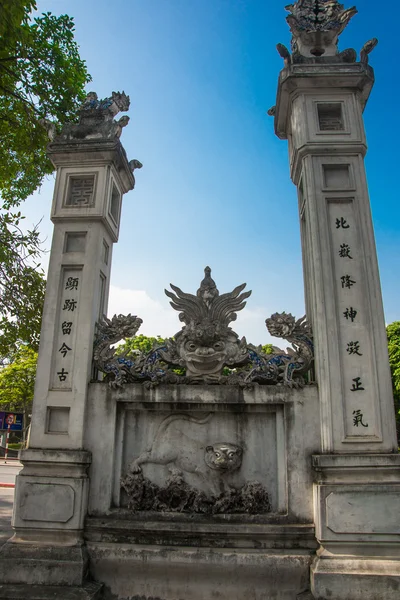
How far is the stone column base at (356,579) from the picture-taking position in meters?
4.64

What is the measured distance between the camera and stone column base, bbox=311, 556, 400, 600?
4.64 metres

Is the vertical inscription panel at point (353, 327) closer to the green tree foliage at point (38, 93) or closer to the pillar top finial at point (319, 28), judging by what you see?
the pillar top finial at point (319, 28)

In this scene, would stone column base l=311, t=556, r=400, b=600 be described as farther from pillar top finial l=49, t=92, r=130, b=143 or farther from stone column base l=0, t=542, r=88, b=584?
pillar top finial l=49, t=92, r=130, b=143

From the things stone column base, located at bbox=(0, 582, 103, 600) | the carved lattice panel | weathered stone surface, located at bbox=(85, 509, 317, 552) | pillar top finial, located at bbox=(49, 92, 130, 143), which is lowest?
stone column base, located at bbox=(0, 582, 103, 600)

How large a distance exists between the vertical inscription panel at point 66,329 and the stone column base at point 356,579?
3.55m

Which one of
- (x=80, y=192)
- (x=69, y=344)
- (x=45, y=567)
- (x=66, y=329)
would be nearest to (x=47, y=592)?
(x=45, y=567)

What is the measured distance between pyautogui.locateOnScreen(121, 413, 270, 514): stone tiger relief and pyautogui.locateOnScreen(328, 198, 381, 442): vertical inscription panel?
133cm

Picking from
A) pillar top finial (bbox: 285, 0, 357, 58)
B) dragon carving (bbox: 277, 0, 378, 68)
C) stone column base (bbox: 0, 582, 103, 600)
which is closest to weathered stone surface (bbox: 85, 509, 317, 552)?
stone column base (bbox: 0, 582, 103, 600)

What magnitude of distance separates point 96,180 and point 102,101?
146 centimetres

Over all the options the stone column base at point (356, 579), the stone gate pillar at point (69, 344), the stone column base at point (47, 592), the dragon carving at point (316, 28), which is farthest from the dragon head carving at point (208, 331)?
the dragon carving at point (316, 28)

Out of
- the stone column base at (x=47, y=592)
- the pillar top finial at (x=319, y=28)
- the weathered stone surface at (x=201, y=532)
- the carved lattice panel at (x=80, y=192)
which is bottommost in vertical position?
the stone column base at (x=47, y=592)

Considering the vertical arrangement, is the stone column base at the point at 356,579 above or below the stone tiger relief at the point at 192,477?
below

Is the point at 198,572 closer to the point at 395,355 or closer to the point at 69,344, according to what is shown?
the point at 69,344

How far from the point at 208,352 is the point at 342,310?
173cm
